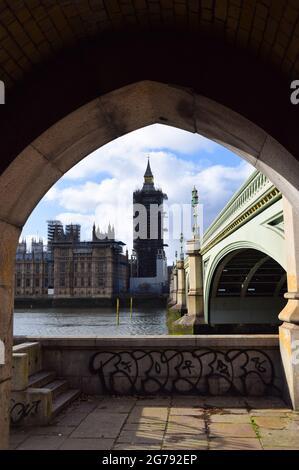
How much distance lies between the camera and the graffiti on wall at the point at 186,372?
8422 mm

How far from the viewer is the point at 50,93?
12.0ft

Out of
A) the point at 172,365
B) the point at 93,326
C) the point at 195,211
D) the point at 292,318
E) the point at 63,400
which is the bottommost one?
the point at 93,326

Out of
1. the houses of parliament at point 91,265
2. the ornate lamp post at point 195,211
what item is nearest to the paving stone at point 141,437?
the ornate lamp post at point 195,211

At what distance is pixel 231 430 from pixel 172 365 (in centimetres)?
235

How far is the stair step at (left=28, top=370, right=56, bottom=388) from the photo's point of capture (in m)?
7.69

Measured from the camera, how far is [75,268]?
374 feet

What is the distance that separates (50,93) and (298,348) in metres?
5.79

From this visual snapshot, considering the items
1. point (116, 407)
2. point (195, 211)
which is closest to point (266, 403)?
point (116, 407)

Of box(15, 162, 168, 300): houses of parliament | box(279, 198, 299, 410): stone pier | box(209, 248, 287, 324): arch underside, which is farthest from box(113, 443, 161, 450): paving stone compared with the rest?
box(15, 162, 168, 300): houses of parliament

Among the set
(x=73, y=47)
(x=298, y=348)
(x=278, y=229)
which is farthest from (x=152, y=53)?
(x=278, y=229)

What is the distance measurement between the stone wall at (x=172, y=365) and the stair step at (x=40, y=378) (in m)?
0.23

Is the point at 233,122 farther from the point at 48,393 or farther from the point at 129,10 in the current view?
the point at 48,393

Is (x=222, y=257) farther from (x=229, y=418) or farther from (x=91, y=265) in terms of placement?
(x=91, y=265)

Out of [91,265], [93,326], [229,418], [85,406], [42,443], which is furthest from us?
[91,265]
